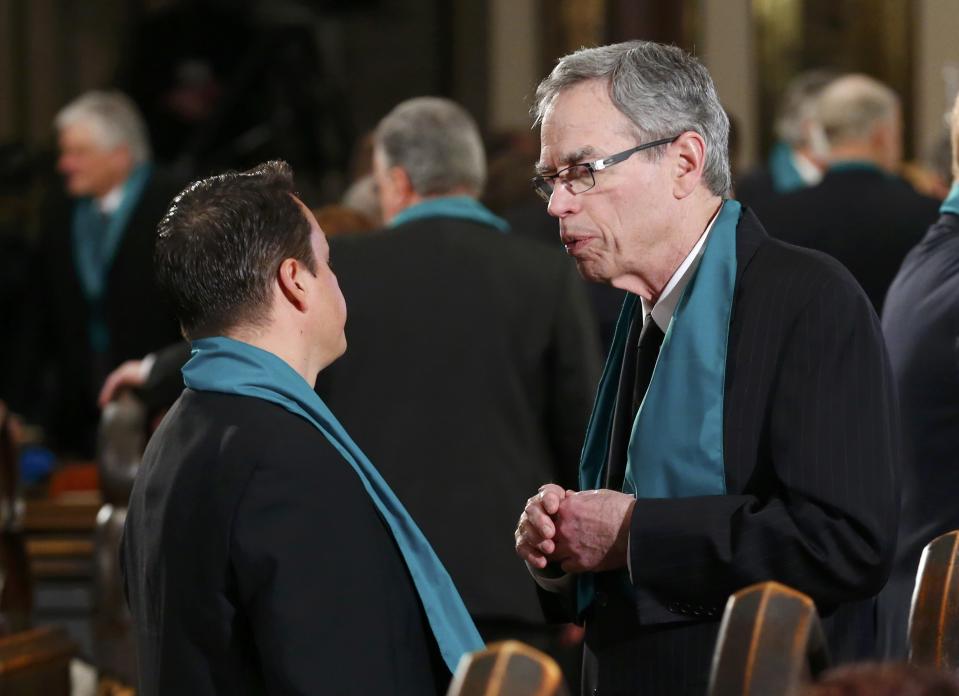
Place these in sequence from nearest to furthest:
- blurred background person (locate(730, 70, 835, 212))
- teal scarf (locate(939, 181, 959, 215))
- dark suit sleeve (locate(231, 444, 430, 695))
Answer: dark suit sleeve (locate(231, 444, 430, 695))
teal scarf (locate(939, 181, 959, 215))
blurred background person (locate(730, 70, 835, 212))

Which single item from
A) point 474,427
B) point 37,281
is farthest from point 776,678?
point 37,281

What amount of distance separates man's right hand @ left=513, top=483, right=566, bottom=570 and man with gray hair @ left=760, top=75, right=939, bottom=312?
250 cm

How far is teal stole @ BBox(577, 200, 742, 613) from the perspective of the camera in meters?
2.24

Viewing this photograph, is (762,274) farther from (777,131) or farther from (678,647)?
(777,131)

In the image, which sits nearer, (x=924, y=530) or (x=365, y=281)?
(x=924, y=530)

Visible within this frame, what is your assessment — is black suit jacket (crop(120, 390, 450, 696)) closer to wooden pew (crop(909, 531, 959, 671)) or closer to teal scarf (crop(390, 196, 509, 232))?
wooden pew (crop(909, 531, 959, 671))

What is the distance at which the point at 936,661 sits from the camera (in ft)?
7.02

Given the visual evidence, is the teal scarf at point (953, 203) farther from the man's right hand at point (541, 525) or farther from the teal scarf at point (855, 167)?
the teal scarf at point (855, 167)

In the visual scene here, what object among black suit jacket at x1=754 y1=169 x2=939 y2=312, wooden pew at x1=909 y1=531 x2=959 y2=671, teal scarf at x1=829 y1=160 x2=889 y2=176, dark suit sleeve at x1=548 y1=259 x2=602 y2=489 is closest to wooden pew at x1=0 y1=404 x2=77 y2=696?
dark suit sleeve at x1=548 y1=259 x2=602 y2=489

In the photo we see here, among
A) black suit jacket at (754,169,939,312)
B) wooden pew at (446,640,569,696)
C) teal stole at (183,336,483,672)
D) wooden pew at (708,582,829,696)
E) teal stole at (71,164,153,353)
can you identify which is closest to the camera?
wooden pew at (446,640,569,696)

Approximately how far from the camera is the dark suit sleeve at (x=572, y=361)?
13.0ft

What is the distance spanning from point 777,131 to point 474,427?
281 inches

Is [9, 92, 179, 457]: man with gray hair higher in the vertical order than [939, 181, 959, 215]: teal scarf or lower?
lower

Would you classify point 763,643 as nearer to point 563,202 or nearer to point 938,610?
point 938,610
